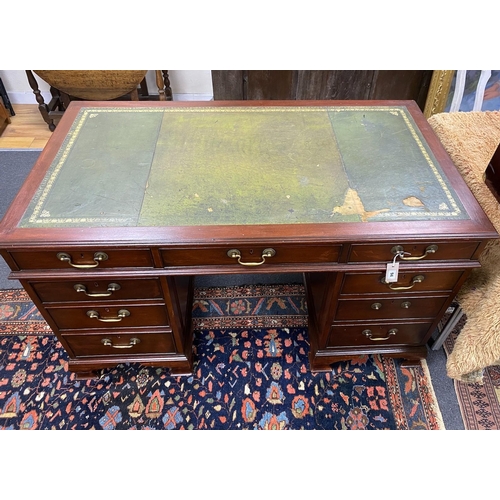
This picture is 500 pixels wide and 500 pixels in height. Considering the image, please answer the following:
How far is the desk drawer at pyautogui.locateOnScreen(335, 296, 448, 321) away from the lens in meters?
1.36

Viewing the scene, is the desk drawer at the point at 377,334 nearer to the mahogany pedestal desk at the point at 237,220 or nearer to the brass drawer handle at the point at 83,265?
the mahogany pedestal desk at the point at 237,220

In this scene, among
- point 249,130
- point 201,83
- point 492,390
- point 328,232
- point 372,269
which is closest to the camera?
point 328,232

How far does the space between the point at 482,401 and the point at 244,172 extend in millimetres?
1302

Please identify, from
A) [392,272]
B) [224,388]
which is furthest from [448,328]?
[224,388]

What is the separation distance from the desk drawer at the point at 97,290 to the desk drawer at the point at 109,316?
0.16 feet

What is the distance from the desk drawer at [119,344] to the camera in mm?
1445

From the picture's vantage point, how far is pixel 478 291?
1.35 metres

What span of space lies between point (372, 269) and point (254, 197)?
1.40 feet

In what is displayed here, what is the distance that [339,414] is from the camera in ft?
5.04

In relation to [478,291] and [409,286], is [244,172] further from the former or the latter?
[478,291]

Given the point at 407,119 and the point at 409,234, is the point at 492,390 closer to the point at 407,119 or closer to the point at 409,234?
the point at 409,234

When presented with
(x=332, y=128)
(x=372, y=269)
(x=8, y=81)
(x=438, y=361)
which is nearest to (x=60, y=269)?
(x=372, y=269)

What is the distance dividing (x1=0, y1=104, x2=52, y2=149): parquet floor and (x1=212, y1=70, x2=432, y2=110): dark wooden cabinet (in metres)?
1.35

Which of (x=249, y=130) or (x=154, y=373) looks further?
(x=154, y=373)
